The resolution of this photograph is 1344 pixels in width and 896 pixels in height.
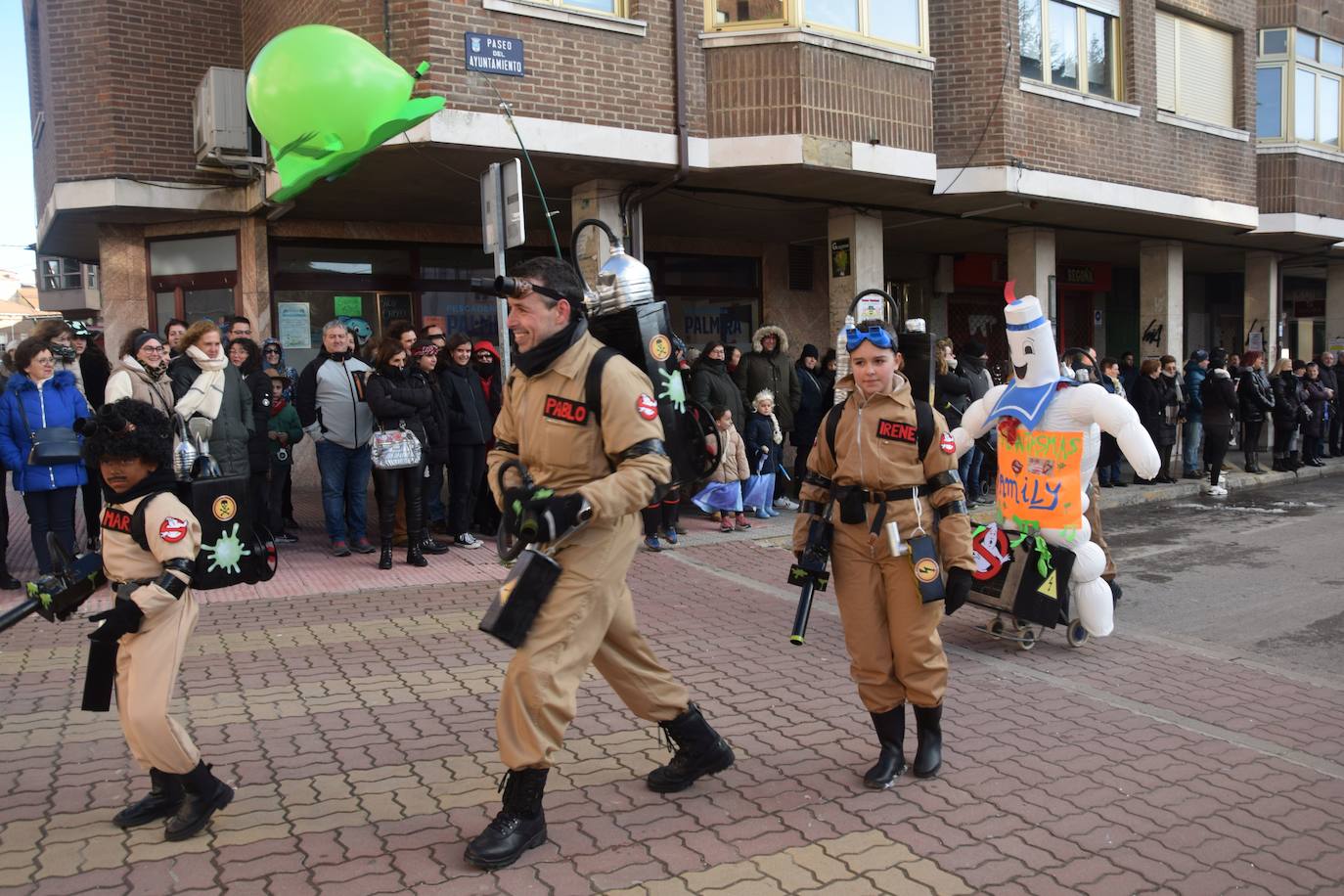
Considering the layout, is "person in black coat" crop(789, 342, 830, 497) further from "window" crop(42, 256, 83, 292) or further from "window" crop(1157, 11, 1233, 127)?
"window" crop(42, 256, 83, 292)

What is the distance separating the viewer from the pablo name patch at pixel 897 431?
4.36 meters

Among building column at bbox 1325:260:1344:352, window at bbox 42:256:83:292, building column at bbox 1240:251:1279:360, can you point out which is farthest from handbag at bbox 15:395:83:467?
window at bbox 42:256:83:292

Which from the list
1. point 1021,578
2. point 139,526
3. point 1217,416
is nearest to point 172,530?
point 139,526

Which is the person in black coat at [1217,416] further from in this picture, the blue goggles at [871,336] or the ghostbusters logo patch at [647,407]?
the ghostbusters logo patch at [647,407]

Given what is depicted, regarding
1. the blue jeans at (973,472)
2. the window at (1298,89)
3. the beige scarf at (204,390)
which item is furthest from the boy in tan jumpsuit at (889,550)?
the window at (1298,89)

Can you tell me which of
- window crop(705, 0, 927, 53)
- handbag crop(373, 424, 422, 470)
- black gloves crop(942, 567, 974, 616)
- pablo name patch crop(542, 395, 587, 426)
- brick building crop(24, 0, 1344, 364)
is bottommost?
black gloves crop(942, 567, 974, 616)

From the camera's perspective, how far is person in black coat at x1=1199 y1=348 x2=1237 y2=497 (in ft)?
48.0

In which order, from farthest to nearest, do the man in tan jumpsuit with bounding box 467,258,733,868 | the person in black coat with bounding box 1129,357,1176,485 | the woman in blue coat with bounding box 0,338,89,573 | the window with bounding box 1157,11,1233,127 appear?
the window with bounding box 1157,11,1233,127 < the person in black coat with bounding box 1129,357,1176,485 < the woman in blue coat with bounding box 0,338,89,573 < the man in tan jumpsuit with bounding box 467,258,733,868

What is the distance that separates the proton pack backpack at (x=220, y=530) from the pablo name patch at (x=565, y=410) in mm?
1257

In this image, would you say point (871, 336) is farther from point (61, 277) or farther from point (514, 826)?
point (61, 277)

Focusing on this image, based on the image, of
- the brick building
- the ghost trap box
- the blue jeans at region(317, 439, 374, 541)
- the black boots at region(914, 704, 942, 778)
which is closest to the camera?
the black boots at region(914, 704, 942, 778)

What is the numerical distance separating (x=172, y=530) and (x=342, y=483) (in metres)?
5.55

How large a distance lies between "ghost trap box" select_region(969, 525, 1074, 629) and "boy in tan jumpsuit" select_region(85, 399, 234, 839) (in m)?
4.18

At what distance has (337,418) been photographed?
29.3 feet
